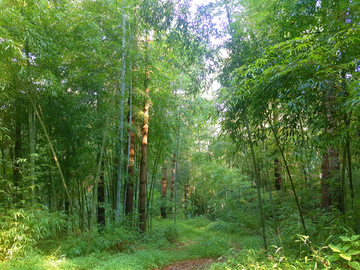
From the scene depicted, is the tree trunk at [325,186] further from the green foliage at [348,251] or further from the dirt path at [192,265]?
the green foliage at [348,251]

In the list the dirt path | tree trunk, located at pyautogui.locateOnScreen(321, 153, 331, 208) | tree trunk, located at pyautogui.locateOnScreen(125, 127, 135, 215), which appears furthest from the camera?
tree trunk, located at pyautogui.locateOnScreen(125, 127, 135, 215)

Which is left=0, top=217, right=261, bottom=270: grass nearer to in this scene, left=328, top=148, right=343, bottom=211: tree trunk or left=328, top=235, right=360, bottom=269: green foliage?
left=328, top=235, right=360, bottom=269: green foliage

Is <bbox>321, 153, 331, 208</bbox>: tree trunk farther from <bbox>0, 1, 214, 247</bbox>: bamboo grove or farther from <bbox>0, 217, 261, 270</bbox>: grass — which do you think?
<bbox>0, 1, 214, 247</bbox>: bamboo grove

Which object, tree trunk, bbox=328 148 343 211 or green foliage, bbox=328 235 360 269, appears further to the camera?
tree trunk, bbox=328 148 343 211

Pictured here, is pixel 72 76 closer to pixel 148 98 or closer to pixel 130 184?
pixel 148 98

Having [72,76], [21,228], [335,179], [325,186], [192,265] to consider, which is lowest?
[192,265]

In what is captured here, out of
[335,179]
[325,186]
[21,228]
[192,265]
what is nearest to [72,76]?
[21,228]

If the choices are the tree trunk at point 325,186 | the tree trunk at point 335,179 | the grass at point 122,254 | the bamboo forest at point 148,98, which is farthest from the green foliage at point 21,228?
the tree trunk at point 325,186

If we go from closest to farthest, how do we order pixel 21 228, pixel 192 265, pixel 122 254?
pixel 21 228 → pixel 122 254 → pixel 192 265

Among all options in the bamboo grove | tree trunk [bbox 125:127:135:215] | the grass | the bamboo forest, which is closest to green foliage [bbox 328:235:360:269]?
the bamboo forest

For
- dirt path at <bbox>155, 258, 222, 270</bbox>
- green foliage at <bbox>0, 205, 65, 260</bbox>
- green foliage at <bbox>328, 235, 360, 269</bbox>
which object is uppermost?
green foliage at <bbox>328, 235, 360, 269</bbox>

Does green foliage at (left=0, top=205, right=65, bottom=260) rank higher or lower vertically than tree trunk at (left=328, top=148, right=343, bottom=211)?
lower

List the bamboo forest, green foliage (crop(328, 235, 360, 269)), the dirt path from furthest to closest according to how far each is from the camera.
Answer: the dirt path < the bamboo forest < green foliage (crop(328, 235, 360, 269))

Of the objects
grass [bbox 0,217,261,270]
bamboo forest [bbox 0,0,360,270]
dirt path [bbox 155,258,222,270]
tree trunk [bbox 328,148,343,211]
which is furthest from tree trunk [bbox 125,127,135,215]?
tree trunk [bbox 328,148,343,211]
